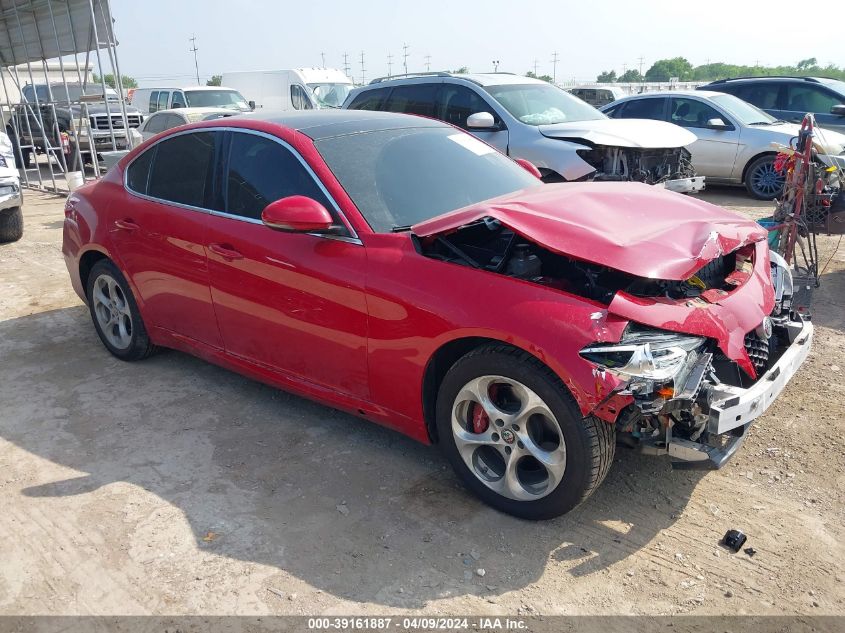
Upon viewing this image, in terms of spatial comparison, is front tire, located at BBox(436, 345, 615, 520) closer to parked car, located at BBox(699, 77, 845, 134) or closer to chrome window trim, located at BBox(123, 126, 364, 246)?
chrome window trim, located at BBox(123, 126, 364, 246)

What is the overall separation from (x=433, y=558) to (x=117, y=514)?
1568 millimetres

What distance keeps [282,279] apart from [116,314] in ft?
6.81

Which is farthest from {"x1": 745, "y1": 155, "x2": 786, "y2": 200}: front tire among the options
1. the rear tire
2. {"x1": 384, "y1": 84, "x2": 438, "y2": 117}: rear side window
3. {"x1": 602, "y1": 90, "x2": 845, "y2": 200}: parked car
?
the rear tire

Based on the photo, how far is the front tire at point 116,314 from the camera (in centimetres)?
507

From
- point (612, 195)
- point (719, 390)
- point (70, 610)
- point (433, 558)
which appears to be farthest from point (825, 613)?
point (70, 610)

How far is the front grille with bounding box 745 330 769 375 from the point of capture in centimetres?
341

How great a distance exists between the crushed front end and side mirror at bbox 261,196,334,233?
147 centimetres

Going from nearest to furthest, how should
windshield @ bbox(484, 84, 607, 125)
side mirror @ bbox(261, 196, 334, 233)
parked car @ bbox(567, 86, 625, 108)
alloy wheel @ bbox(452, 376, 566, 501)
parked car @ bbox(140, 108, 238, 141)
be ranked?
alloy wheel @ bbox(452, 376, 566, 501), side mirror @ bbox(261, 196, 334, 233), windshield @ bbox(484, 84, 607, 125), parked car @ bbox(140, 108, 238, 141), parked car @ bbox(567, 86, 625, 108)

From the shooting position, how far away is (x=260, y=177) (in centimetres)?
413

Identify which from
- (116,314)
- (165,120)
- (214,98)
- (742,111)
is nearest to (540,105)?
(742,111)

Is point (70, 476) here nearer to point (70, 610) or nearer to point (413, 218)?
point (70, 610)

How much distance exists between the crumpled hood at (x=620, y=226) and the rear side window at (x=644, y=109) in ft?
27.9

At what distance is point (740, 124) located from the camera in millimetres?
10977

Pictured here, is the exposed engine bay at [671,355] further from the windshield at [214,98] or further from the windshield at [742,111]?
the windshield at [214,98]
